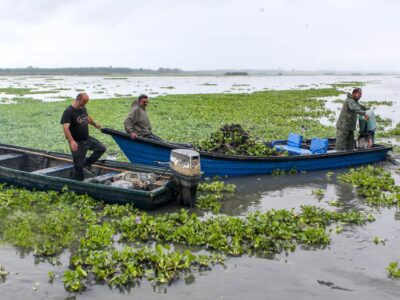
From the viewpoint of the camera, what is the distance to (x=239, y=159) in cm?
1181

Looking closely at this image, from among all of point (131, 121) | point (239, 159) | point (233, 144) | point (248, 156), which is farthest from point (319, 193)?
point (131, 121)

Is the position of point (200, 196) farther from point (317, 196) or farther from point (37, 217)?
point (37, 217)

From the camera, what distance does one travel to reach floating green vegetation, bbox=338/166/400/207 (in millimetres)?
9969

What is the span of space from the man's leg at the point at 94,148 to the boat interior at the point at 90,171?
1.07ft

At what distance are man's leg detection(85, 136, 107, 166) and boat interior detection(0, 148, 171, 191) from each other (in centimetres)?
33

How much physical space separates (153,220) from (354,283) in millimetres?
3553

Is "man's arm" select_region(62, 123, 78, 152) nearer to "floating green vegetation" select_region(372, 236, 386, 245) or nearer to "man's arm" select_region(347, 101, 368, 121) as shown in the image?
"floating green vegetation" select_region(372, 236, 386, 245)

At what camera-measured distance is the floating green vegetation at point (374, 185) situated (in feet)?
32.7

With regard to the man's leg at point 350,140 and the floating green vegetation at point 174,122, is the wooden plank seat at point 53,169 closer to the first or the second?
the floating green vegetation at point 174,122

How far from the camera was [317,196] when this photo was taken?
10695mm

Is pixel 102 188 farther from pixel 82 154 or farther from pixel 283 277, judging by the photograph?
pixel 283 277

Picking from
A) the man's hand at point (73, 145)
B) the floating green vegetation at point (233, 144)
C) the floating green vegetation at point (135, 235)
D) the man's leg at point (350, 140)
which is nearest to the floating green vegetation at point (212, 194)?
the floating green vegetation at point (135, 235)

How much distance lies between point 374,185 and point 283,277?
5688 mm

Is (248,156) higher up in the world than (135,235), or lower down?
higher up
